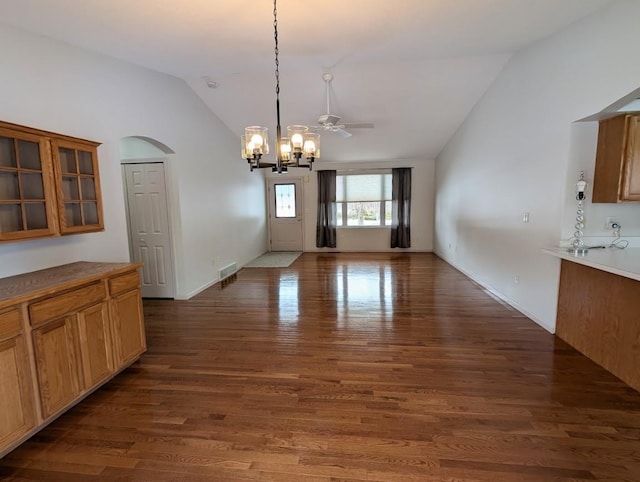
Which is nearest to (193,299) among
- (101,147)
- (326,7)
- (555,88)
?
(101,147)

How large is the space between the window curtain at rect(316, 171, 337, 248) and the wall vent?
9.18ft

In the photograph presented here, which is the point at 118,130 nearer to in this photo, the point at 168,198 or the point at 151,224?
the point at 168,198

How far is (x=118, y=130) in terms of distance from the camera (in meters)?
3.39

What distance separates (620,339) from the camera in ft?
8.30

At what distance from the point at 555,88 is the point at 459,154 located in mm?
2902

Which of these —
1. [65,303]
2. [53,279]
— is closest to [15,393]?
[65,303]

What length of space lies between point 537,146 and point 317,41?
8.51 feet

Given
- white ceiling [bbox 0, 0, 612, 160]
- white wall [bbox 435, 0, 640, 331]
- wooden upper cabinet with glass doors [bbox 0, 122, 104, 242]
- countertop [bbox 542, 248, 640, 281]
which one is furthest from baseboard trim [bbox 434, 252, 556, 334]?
wooden upper cabinet with glass doors [bbox 0, 122, 104, 242]

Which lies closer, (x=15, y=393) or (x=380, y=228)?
(x=15, y=393)

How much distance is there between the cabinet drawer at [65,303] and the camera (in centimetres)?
194

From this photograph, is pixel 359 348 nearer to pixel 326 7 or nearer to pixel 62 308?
pixel 62 308

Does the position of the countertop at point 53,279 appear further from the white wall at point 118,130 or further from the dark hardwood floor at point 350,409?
the dark hardwood floor at point 350,409

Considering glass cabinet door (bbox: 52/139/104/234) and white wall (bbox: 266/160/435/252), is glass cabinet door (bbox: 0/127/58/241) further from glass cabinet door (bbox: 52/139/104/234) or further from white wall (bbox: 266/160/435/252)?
white wall (bbox: 266/160/435/252)

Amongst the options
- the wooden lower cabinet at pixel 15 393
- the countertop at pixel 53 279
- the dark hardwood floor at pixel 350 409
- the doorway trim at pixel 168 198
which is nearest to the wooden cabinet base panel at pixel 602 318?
the dark hardwood floor at pixel 350 409
